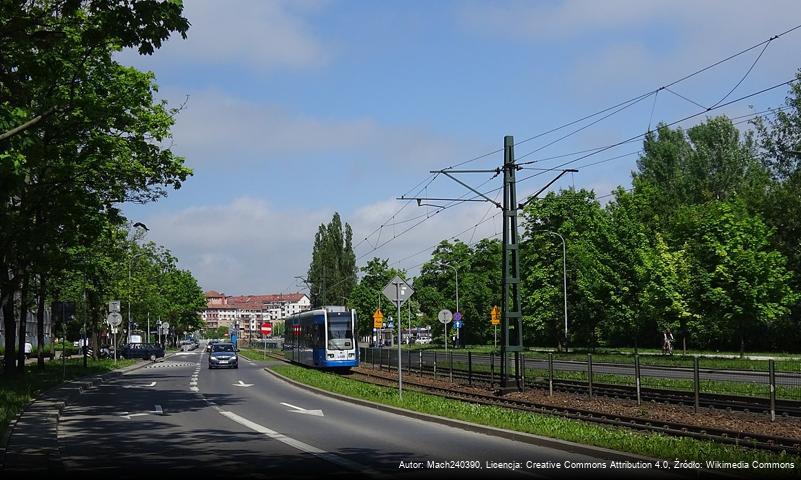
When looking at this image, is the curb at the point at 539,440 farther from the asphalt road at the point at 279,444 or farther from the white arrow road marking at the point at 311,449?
the white arrow road marking at the point at 311,449

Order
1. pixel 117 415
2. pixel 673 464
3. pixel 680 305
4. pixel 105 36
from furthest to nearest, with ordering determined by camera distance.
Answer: pixel 680 305
pixel 117 415
pixel 105 36
pixel 673 464

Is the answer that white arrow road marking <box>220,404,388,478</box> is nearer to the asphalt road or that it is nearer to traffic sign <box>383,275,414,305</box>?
the asphalt road

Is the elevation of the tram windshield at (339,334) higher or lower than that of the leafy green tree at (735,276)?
lower

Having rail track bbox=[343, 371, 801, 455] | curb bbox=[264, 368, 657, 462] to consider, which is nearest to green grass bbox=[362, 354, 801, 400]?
rail track bbox=[343, 371, 801, 455]

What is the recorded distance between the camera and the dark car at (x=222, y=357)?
51281 millimetres

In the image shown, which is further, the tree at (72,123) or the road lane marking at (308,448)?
the tree at (72,123)

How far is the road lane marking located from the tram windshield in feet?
81.2

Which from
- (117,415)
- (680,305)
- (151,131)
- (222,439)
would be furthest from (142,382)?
(680,305)

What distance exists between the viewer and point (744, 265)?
43.2 m

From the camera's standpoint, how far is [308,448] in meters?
14.0

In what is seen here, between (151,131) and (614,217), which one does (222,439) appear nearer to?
(151,131)

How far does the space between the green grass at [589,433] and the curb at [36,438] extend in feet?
26.4

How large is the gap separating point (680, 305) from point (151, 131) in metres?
31.8

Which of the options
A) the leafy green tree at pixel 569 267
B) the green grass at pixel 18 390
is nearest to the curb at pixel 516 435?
the green grass at pixel 18 390
